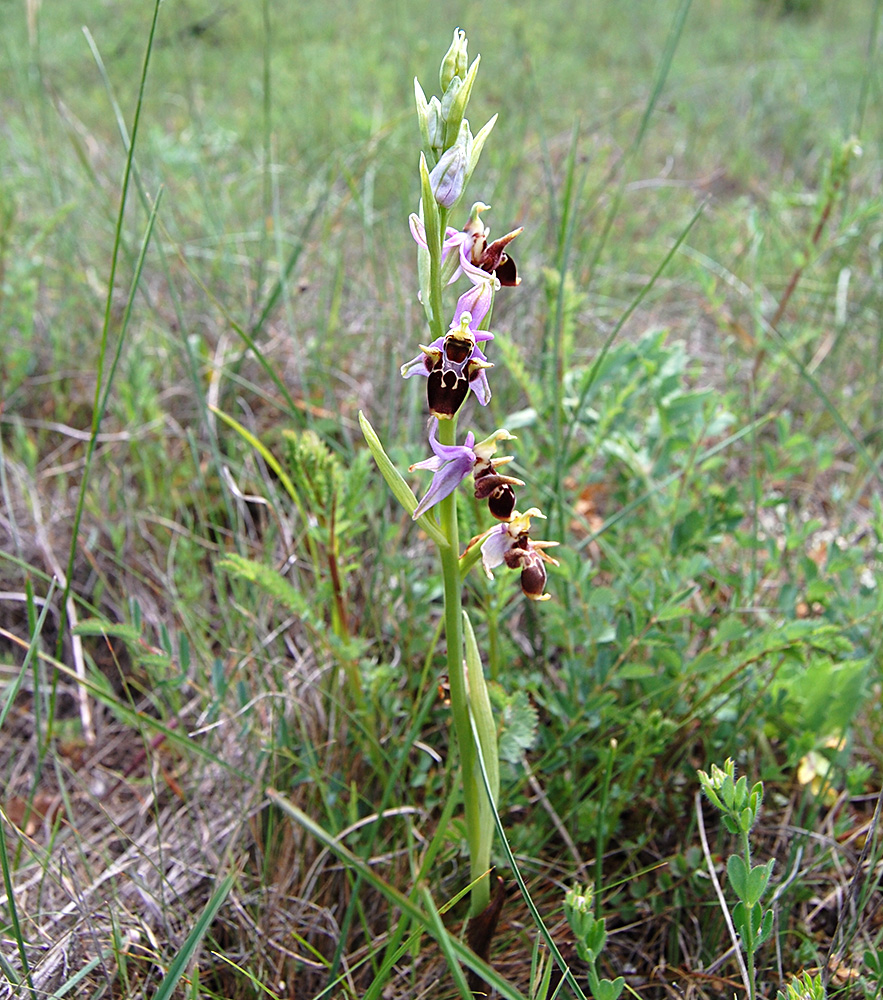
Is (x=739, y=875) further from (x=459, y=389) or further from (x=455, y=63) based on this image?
(x=455, y=63)

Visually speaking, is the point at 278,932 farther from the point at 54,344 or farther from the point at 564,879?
the point at 54,344

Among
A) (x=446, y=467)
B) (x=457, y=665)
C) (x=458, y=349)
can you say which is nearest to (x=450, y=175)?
(x=458, y=349)

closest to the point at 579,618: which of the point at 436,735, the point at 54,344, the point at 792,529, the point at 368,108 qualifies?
the point at 436,735

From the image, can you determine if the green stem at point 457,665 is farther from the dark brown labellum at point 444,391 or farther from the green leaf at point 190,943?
the green leaf at point 190,943

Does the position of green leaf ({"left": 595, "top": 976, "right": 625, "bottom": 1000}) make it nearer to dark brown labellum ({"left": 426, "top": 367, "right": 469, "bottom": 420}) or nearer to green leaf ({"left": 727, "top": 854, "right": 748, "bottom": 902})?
green leaf ({"left": 727, "top": 854, "right": 748, "bottom": 902})

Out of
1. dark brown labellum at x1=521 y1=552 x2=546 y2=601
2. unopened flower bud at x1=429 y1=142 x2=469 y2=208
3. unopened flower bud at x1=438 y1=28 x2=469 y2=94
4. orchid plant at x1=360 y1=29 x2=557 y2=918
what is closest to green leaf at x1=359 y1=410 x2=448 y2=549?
orchid plant at x1=360 y1=29 x2=557 y2=918

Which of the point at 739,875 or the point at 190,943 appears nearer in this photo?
the point at 190,943
